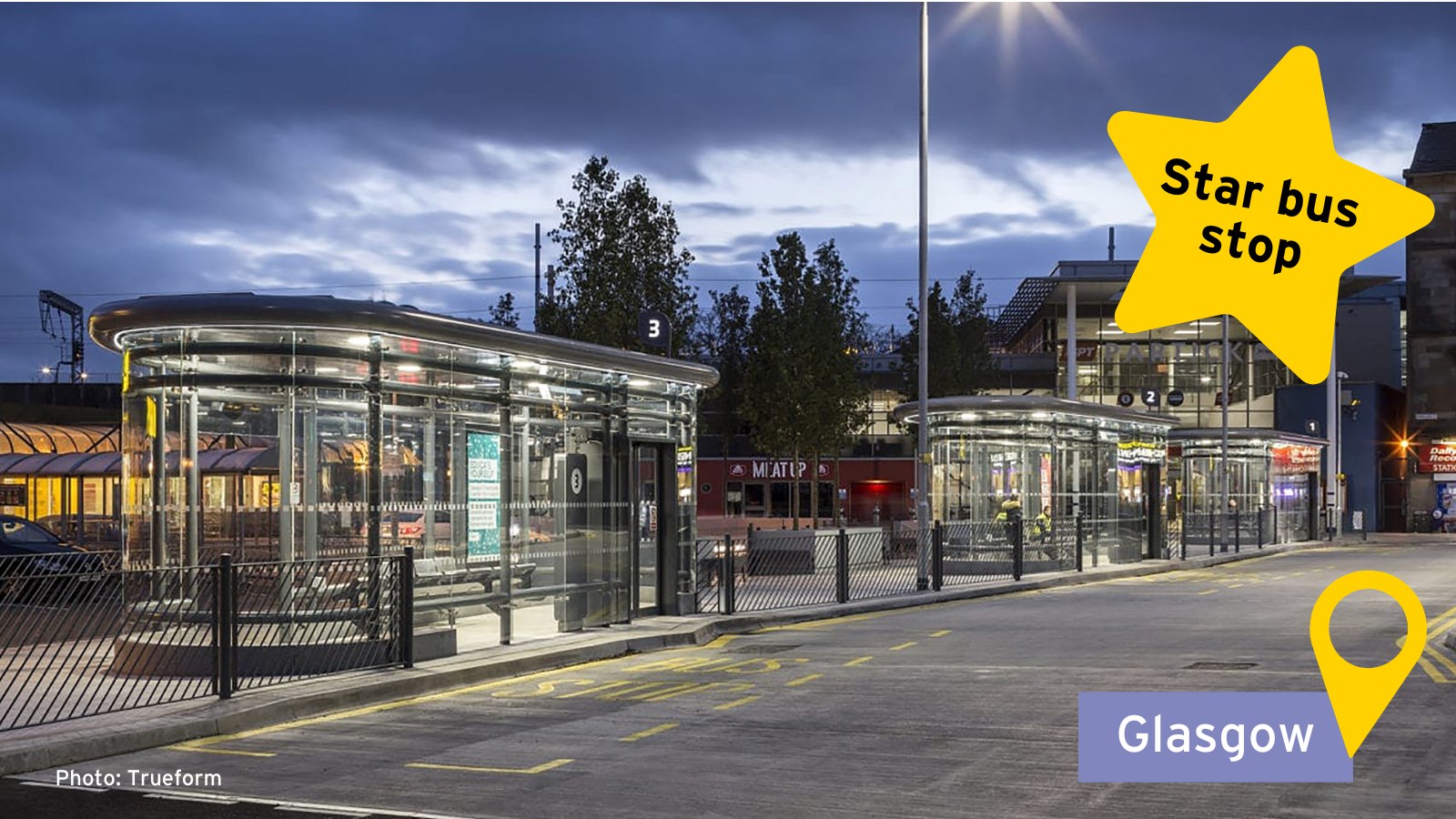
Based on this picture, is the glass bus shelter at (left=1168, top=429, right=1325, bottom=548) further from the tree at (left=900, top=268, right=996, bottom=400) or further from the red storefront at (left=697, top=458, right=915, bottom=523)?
the red storefront at (left=697, top=458, right=915, bottom=523)

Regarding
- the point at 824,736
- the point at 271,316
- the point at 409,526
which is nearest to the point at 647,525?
the point at 409,526

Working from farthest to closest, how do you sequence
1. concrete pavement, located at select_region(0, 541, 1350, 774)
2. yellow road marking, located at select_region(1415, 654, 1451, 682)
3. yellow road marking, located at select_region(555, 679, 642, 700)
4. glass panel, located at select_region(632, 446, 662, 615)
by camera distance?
glass panel, located at select_region(632, 446, 662, 615), yellow road marking, located at select_region(1415, 654, 1451, 682), yellow road marking, located at select_region(555, 679, 642, 700), concrete pavement, located at select_region(0, 541, 1350, 774)

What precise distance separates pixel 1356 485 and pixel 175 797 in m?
72.5

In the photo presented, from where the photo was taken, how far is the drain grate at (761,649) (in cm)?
1889

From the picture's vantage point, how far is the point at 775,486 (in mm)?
81062

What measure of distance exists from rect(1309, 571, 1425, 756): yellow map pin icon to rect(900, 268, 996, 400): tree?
127 feet

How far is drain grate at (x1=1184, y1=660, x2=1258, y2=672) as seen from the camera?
52.4 feet

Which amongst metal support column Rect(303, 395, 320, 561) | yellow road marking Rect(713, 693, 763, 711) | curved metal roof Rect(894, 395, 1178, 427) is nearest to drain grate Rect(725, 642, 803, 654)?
yellow road marking Rect(713, 693, 763, 711)

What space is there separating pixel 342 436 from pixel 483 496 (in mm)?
2046

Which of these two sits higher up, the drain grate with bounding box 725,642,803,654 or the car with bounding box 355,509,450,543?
the car with bounding box 355,509,450,543

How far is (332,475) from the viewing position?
16328 millimetres

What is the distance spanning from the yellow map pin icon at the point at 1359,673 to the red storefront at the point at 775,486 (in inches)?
2460

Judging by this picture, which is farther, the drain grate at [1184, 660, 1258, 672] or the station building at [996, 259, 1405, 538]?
the station building at [996, 259, 1405, 538]

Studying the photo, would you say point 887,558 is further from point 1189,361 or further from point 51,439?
point 1189,361
